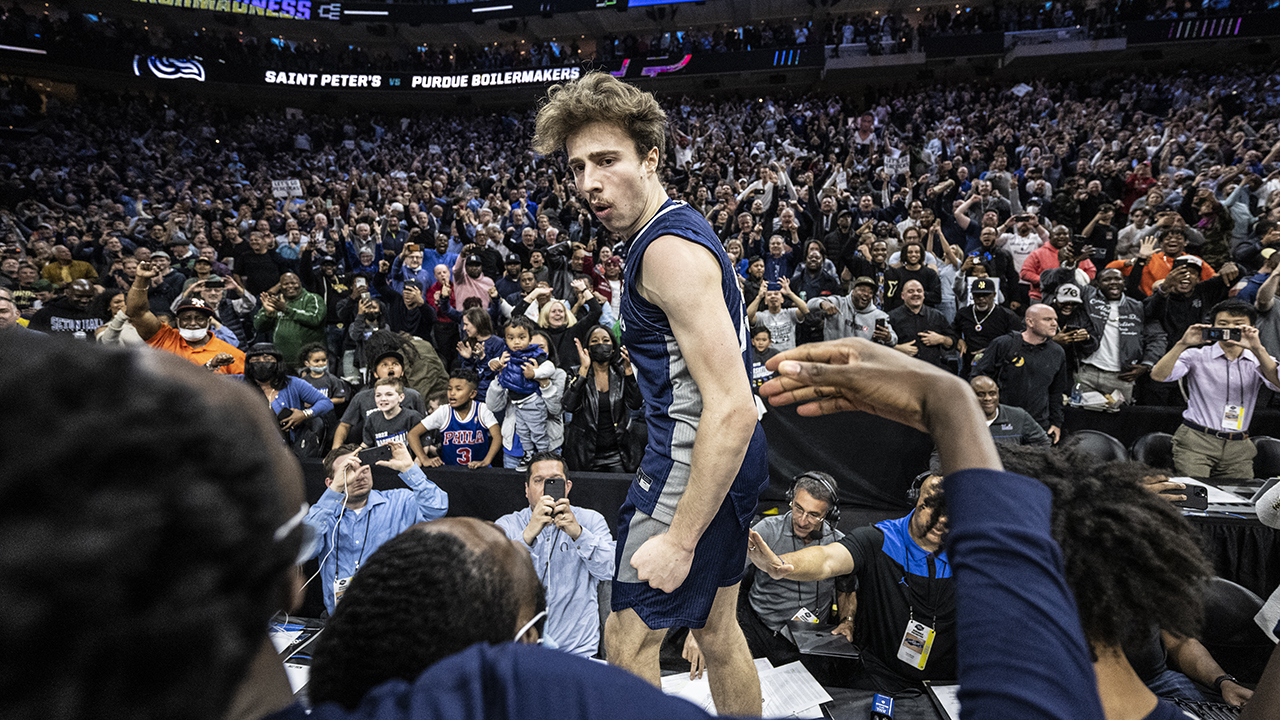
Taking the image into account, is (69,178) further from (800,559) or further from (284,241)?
(800,559)

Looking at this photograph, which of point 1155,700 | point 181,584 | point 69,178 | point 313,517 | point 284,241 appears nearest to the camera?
point 181,584

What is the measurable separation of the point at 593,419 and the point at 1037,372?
369 centimetres

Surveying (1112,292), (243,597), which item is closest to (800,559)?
(243,597)

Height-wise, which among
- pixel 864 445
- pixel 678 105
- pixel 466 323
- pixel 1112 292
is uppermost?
pixel 678 105

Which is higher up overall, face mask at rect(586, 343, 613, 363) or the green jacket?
face mask at rect(586, 343, 613, 363)

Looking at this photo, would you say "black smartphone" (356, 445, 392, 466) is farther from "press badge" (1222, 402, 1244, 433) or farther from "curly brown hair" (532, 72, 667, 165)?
"press badge" (1222, 402, 1244, 433)

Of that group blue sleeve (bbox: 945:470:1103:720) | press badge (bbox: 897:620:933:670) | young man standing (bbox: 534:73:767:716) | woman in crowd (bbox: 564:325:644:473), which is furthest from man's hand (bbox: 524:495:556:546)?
blue sleeve (bbox: 945:470:1103:720)

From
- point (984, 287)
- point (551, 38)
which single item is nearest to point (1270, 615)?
point (984, 287)

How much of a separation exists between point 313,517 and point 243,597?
3.39 meters

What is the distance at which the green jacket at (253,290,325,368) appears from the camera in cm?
715

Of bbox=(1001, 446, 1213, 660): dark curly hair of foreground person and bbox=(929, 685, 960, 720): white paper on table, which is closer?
bbox=(1001, 446, 1213, 660): dark curly hair of foreground person

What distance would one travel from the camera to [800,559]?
9.95ft

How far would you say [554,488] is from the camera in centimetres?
349

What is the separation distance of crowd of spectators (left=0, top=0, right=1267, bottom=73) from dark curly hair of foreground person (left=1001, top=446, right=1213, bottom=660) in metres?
24.8
